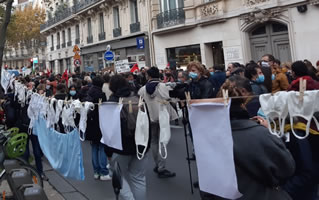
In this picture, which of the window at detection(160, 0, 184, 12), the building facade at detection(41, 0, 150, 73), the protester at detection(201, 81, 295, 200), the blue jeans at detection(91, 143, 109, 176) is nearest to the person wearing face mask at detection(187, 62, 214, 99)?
the blue jeans at detection(91, 143, 109, 176)

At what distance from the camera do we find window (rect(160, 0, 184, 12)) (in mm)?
18922

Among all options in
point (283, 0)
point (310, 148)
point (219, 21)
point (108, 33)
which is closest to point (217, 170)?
point (310, 148)

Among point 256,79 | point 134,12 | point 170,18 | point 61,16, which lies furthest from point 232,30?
point 61,16

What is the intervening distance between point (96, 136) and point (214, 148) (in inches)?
135

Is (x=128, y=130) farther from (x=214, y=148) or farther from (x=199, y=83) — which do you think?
(x=199, y=83)

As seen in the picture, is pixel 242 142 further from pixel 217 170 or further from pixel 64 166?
pixel 64 166

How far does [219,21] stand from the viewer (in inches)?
635

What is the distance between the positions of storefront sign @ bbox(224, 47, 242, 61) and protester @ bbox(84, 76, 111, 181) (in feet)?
37.1

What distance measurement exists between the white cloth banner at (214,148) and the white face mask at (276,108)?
1.22 ft

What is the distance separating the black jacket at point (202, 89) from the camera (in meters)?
5.11

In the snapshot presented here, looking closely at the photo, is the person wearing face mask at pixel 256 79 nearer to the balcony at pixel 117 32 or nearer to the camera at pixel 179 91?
the camera at pixel 179 91

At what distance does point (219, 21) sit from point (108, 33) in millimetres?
11948

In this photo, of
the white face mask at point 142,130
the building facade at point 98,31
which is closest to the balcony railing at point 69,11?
the building facade at point 98,31

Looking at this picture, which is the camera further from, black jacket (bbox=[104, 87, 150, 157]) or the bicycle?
the bicycle
